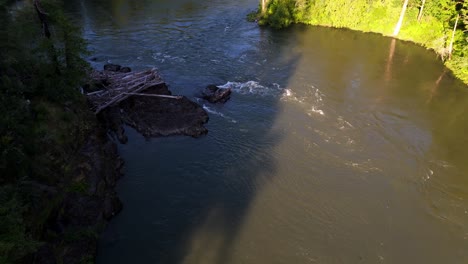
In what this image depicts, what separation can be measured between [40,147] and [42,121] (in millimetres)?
1918

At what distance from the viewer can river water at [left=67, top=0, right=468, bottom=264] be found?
16.9 m

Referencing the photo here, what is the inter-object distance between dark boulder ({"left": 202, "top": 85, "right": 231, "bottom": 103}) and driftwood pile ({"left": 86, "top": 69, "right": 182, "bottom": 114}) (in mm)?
2700

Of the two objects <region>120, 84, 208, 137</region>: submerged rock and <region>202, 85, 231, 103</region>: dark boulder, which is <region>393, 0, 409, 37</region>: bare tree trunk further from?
<region>120, 84, 208, 137</region>: submerged rock

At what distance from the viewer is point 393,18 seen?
42.6m

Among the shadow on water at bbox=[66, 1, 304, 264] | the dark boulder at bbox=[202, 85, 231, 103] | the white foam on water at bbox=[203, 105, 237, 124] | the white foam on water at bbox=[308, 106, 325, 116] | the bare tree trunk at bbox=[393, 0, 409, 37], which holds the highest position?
the bare tree trunk at bbox=[393, 0, 409, 37]

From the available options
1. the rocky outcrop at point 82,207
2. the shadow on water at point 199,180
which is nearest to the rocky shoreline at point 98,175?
the rocky outcrop at point 82,207

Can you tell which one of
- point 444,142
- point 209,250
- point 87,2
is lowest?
point 209,250

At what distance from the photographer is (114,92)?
25.3 m

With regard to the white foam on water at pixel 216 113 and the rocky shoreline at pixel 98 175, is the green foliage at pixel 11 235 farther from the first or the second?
the white foam on water at pixel 216 113

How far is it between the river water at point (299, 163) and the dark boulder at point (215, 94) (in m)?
0.68

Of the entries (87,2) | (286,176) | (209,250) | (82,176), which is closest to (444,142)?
(286,176)

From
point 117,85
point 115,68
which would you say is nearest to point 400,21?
point 115,68

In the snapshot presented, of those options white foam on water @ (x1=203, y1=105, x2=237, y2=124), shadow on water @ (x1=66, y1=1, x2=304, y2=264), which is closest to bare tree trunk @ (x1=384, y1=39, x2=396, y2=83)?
shadow on water @ (x1=66, y1=1, x2=304, y2=264)

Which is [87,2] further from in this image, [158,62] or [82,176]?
[82,176]
